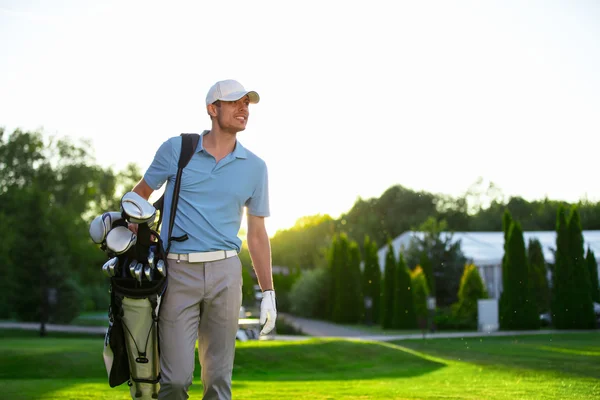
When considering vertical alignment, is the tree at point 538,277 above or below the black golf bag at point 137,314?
above

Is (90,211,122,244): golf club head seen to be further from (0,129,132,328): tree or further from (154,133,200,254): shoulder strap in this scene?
(0,129,132,328): tree

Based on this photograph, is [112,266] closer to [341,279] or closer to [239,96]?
[239,96]

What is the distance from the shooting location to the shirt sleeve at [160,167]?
4.10 metres

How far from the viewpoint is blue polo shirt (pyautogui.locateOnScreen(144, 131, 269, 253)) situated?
13.1ft

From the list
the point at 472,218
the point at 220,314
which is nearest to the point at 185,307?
the point at 220,314

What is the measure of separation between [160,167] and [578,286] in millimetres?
23925

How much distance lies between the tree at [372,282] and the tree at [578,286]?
36.3 feet

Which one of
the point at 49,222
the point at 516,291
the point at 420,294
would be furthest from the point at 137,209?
the point at 49,222

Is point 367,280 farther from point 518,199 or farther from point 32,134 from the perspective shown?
point 32,134

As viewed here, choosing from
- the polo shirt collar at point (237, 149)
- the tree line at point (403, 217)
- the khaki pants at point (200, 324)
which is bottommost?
the khaki pants at point (200, 324)

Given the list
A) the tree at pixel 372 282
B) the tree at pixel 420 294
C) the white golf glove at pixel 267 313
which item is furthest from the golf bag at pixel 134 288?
the tree at pixel 372 282

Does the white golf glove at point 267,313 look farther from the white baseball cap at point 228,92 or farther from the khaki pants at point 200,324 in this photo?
the white baseball cap at point 228,92

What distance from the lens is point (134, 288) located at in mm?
3844

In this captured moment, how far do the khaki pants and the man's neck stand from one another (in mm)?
564
